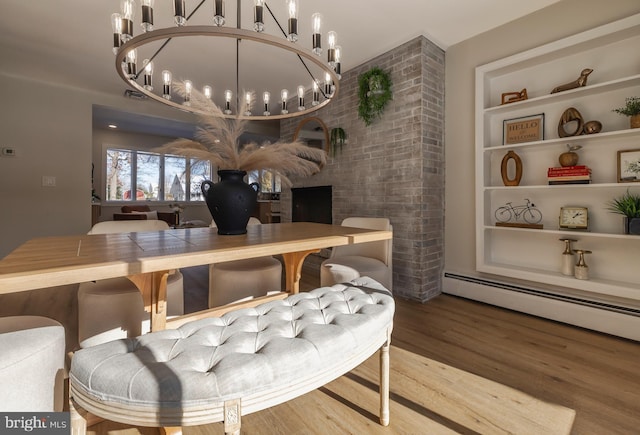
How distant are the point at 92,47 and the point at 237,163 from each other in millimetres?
2782

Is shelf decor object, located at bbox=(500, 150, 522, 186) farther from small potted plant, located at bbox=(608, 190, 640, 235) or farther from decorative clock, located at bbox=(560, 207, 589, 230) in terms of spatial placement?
small potted plant, located at bbox=(608, 190, 640, 235)

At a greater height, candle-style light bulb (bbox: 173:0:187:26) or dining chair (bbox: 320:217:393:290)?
candle-style light bulb (bbox: 173:0:187:26)

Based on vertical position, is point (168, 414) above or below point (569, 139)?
below

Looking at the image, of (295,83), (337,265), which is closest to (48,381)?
(337,265)

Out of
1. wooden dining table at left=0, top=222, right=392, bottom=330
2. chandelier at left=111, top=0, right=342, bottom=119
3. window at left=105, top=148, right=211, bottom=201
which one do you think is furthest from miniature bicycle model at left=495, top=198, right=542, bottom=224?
window at left=105, top=148, right=211, bottom=201

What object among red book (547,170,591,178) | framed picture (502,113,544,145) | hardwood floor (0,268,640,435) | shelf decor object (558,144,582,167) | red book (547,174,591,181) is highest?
framed picture (502,113,544,145)

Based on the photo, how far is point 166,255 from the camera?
1034 millimetres

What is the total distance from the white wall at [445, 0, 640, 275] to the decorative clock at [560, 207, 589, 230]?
683 millimetres

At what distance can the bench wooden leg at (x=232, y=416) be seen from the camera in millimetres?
702

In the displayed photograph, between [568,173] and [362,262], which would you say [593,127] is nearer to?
[568,173]

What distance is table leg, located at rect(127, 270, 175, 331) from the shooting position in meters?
1.31

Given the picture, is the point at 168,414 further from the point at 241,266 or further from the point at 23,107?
the point at 23,107

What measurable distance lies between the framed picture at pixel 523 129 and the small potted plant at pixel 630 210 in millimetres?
745

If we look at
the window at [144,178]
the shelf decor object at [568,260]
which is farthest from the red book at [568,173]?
the window at [144,178]
